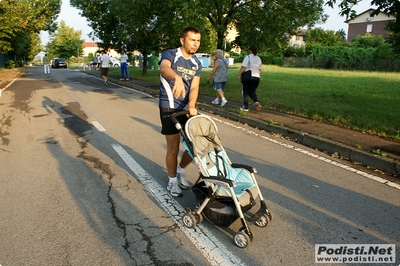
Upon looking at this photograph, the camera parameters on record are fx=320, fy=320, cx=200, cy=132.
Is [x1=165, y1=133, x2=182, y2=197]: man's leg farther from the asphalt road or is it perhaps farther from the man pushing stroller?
the asphalt road

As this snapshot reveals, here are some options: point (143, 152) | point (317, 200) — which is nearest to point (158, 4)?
point (143, 152)

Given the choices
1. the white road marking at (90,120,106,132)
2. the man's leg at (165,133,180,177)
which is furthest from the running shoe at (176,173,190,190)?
the white road marking at (90,120,106,132)

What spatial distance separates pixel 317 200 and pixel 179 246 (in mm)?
2014

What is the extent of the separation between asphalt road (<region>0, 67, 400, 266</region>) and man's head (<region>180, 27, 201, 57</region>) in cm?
186

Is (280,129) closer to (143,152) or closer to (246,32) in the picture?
(143,152)

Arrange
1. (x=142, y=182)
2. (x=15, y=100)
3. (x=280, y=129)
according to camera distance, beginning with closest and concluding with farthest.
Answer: (x=142, y=182) → (x=280, y=129) → (x=15, y=100)

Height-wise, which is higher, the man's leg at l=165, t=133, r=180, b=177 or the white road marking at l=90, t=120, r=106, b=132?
the man's leg at l=165, t=133, r=180, b=177

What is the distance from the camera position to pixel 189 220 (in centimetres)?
341

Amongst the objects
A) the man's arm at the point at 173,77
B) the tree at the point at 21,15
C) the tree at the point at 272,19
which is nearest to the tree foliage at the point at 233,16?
the tree at the point at 272,19

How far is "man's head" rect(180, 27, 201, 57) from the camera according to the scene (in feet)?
12.2

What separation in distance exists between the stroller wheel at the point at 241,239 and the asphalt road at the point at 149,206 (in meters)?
0.06

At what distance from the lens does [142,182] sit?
462 cm

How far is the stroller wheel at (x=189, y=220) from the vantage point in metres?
3.39

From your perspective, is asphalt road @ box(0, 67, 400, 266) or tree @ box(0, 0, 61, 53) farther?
tree @ box(0, 0, 61, 53)
